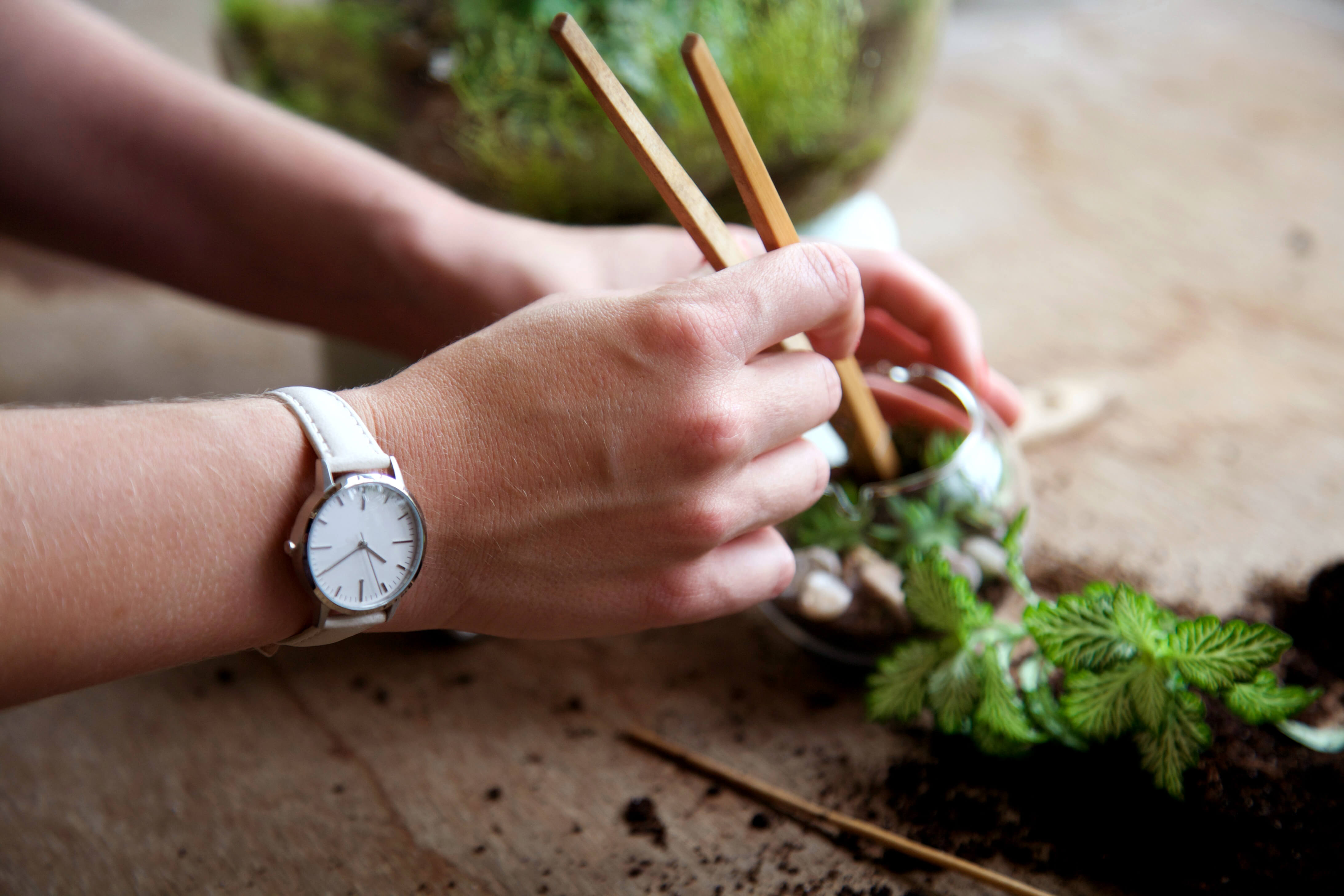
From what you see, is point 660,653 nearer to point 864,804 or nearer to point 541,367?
point 864,804

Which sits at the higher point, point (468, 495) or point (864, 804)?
point (468, 495)

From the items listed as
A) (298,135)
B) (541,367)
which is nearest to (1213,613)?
(541,367)

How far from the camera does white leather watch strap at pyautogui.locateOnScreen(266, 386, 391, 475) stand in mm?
426

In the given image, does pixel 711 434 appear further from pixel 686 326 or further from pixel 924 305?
pixel 924 305

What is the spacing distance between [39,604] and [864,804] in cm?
43

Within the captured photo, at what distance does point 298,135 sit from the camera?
2.31ft

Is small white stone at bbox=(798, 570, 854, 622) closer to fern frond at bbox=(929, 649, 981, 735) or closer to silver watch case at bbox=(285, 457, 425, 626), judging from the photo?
fern frond at bbox=(929, 649, 981, 735)

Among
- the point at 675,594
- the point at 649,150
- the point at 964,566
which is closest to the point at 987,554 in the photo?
the point at 964,566

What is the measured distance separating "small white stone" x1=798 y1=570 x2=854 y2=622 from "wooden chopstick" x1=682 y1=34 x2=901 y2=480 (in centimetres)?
10

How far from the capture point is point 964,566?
1.98 feet

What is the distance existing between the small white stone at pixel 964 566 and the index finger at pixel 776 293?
0.64 ft

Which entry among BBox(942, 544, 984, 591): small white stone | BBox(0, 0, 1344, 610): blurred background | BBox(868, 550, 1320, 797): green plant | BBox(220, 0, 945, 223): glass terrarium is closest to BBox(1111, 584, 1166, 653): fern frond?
BBox(868, 550, 1320, 797): green plant

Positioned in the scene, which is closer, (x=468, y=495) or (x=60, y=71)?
(x=468, y=495)

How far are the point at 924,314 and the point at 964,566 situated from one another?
0.18 m
